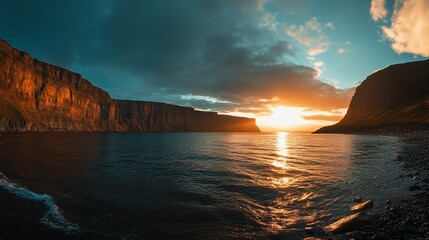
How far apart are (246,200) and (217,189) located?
3676 millimetres

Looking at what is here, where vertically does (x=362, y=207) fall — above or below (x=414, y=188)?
below

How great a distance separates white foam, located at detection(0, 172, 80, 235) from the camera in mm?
11305

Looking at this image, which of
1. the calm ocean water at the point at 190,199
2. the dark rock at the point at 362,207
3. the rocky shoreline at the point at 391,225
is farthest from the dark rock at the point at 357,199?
the rocky shoreline at the point at 391,225

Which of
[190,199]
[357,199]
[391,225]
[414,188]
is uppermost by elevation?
[414,188]

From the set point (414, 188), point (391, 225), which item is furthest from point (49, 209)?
point (414, 188)

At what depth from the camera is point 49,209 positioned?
13.8 m

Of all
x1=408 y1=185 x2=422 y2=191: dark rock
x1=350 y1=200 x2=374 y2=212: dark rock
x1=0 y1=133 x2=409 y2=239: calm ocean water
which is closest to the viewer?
x1=0 y1=133 x2=409 y2=239: calm ocean water

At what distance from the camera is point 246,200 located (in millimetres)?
16469

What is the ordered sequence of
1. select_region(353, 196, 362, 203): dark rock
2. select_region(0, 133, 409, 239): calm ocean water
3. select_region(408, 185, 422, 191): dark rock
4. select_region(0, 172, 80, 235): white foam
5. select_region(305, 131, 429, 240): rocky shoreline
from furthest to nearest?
select_region(408, 185, 422, 191): dark rock, select_region(353, 196, 362, 203): dark rock, select_region(0, 133, 409, 239): calm ocean water, select_region(0, 172, 80, 235): white foam, select_region(305, 131, 429, 240): rocky shoreline

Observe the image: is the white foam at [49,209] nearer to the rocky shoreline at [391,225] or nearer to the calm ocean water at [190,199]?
the calm ocean water at [190,199]

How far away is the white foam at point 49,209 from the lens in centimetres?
1130

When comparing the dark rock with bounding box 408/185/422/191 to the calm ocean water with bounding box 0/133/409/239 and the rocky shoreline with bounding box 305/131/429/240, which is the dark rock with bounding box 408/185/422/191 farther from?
the rocky shoreline with bounding box 305/131/429/240

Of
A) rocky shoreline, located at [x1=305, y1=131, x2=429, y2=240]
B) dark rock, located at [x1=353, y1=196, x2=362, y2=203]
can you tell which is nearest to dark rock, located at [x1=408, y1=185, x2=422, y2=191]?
rocky shoreline, located at [x1=305, y1=131, x2=429, y2=240]

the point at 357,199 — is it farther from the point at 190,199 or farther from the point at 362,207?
the point at 190,199
